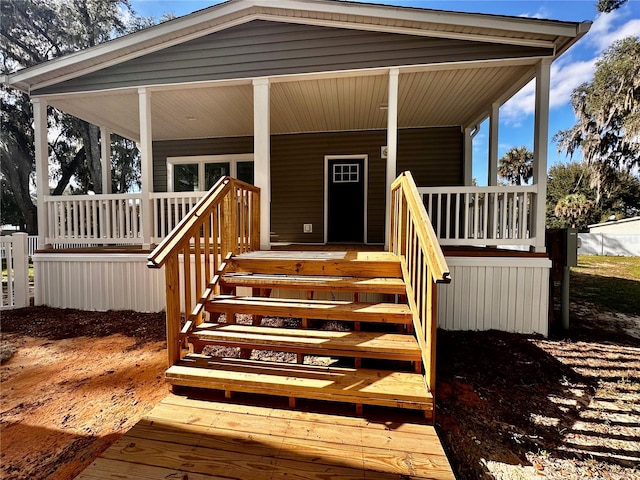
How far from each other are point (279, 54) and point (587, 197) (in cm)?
3014

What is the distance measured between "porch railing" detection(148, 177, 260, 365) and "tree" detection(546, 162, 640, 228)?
24.9 meters

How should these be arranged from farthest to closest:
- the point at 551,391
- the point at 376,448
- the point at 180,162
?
the point at 180,162
the point at 551,391
the point at 376,448

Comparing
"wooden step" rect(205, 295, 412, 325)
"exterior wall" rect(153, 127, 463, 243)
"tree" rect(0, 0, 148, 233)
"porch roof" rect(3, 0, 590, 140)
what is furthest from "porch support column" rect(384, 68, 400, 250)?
"tree" rect(0, 0, 148, 233)

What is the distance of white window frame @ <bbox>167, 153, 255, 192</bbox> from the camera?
273 inches

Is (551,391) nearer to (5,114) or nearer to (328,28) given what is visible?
(328,28)

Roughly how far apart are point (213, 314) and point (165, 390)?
2.47 feet

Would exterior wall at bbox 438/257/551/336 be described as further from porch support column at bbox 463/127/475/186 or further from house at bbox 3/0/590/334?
porch support column at bbox 463/127/475/186

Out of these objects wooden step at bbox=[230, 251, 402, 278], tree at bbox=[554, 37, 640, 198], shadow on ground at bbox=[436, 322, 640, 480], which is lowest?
shadow on ground at bbox=[436, 322, 640, 480]

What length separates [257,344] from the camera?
7.53ft

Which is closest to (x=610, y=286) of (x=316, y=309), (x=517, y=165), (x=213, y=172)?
(x=316, y=309)

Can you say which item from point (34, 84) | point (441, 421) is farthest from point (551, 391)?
point (34, 84)

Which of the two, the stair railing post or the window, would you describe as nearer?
the stair railing post

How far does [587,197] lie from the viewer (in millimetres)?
24031

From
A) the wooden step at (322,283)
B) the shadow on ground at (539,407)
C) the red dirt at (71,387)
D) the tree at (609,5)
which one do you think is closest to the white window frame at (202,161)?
the red dirt at (71,387)
